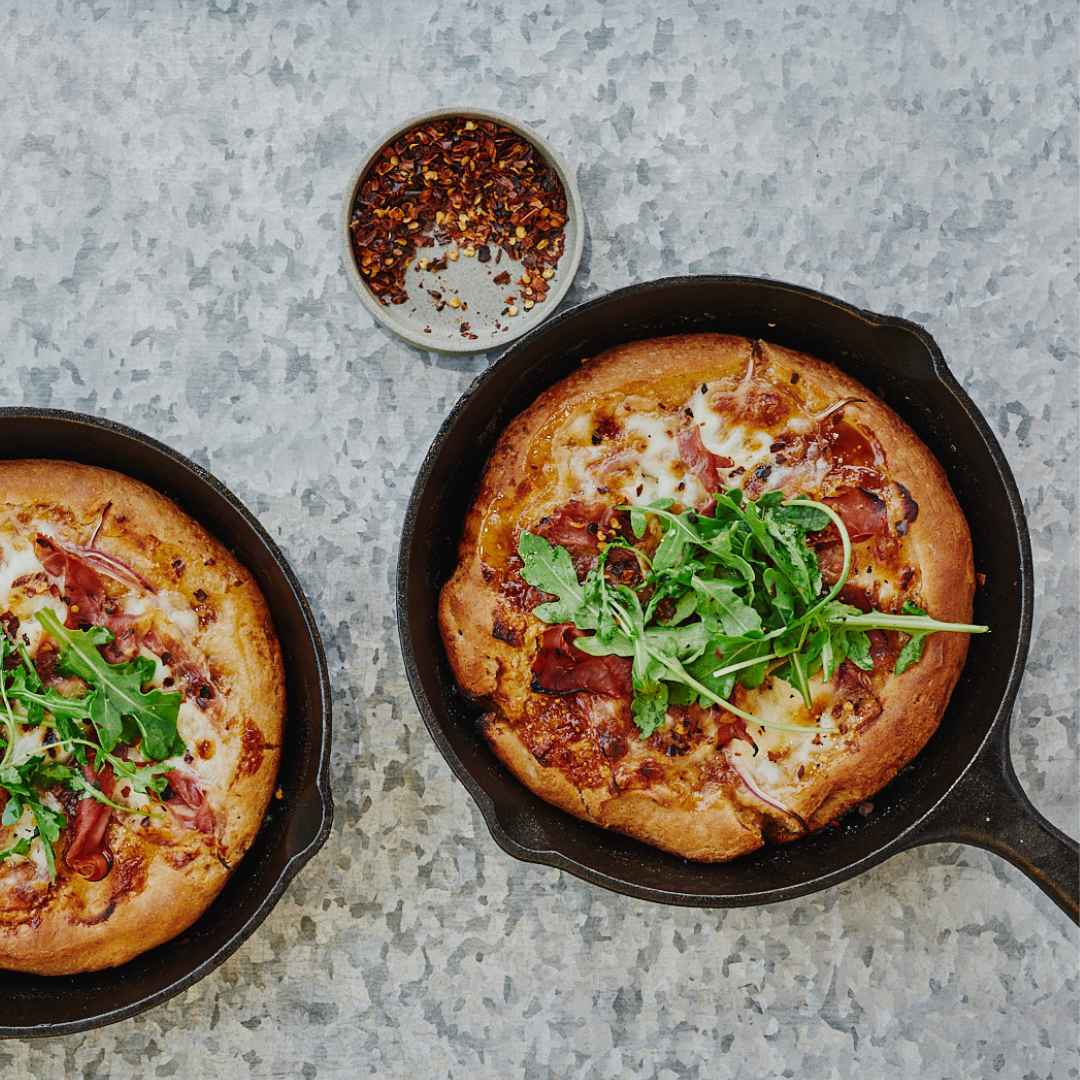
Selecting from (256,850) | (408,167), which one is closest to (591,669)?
(256,850)

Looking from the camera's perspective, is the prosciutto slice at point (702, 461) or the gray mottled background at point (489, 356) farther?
the gray mottled background at point (489, 356)

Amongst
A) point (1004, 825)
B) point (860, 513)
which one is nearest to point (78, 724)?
point (860, 513)

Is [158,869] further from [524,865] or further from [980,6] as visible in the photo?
[980,6]

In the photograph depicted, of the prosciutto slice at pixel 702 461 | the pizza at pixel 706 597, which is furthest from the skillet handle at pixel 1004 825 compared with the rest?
the prosciutto slice at pixel 702 461

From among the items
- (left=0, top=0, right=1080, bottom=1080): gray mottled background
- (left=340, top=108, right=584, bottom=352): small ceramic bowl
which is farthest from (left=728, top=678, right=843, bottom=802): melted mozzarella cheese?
(left=340, top=108, right=584, bottom=352): small ceramic bowl

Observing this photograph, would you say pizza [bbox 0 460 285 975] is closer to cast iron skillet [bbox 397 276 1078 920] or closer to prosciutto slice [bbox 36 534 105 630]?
prosciutto slice [bbox 36 534 105 630]

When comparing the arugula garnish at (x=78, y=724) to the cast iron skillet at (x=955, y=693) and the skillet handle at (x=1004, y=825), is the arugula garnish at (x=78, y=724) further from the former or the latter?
the skillet handle at (x=1004, y=825)
